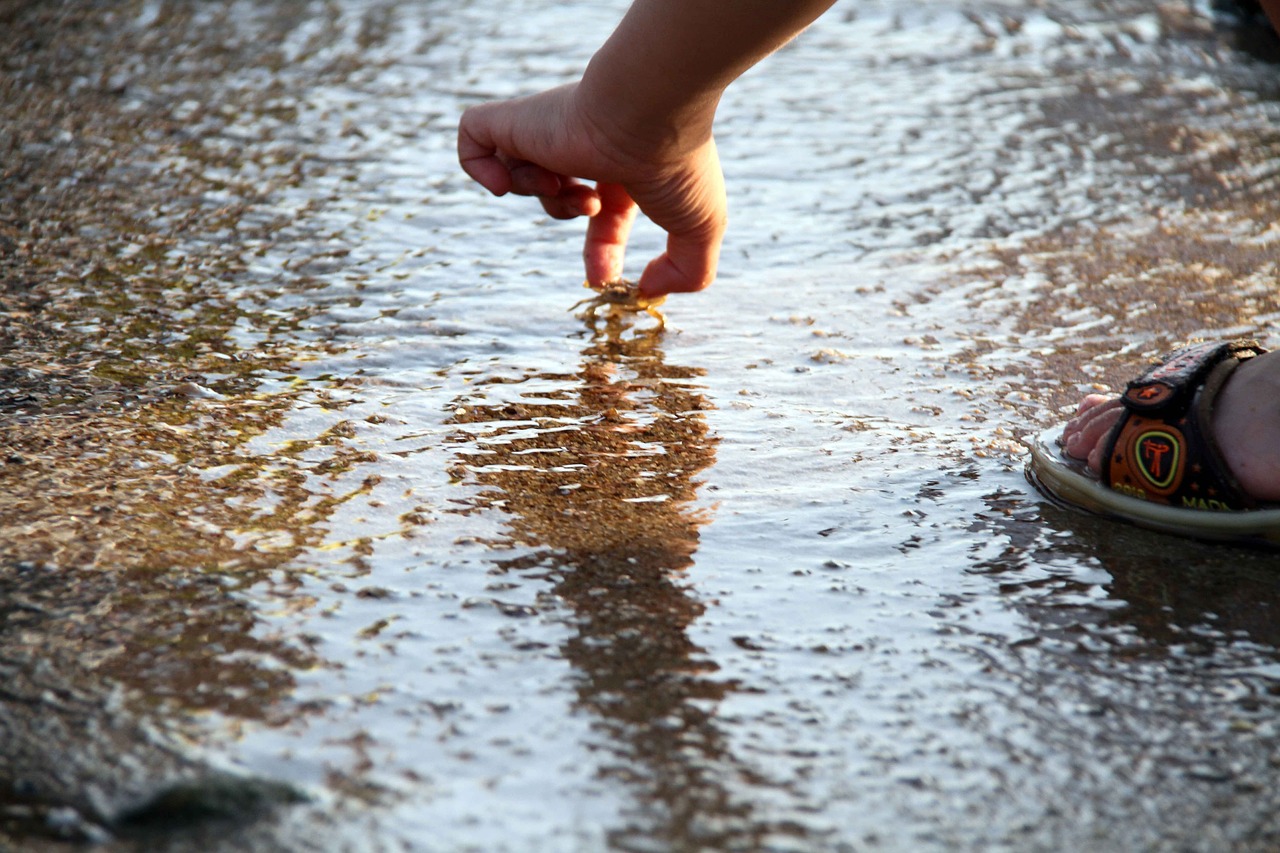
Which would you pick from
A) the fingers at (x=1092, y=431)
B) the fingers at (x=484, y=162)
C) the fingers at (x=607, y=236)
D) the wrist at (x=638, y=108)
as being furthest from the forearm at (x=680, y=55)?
the fingers at (x=1092, y=431)

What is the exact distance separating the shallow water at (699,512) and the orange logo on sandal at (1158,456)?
0.28 ft

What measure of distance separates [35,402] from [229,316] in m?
0.50

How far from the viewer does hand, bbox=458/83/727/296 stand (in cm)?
194

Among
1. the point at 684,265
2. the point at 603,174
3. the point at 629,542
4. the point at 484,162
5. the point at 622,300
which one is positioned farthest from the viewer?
the point at 622,300

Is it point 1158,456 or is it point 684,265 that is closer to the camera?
point 1158,456

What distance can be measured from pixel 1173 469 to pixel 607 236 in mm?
1071

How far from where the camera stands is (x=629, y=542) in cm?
168

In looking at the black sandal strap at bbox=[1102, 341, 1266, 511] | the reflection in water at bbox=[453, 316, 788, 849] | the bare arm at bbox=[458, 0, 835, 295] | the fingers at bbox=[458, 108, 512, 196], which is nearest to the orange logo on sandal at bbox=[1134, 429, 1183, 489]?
the black sandal strap at bbox=[1102, 341, 1266, 511]

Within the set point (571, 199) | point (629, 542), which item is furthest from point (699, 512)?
point (571, 199)

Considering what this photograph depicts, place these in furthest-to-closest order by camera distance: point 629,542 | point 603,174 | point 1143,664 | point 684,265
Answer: point 684,265, point 603,174, point 629,542, point 1143,664

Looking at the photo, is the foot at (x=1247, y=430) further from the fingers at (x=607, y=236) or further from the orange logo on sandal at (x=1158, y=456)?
the fingers at (x=607, y=236)

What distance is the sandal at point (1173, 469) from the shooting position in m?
1.71

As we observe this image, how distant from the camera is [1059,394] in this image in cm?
222

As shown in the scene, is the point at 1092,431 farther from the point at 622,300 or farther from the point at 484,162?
the point at 484,162
